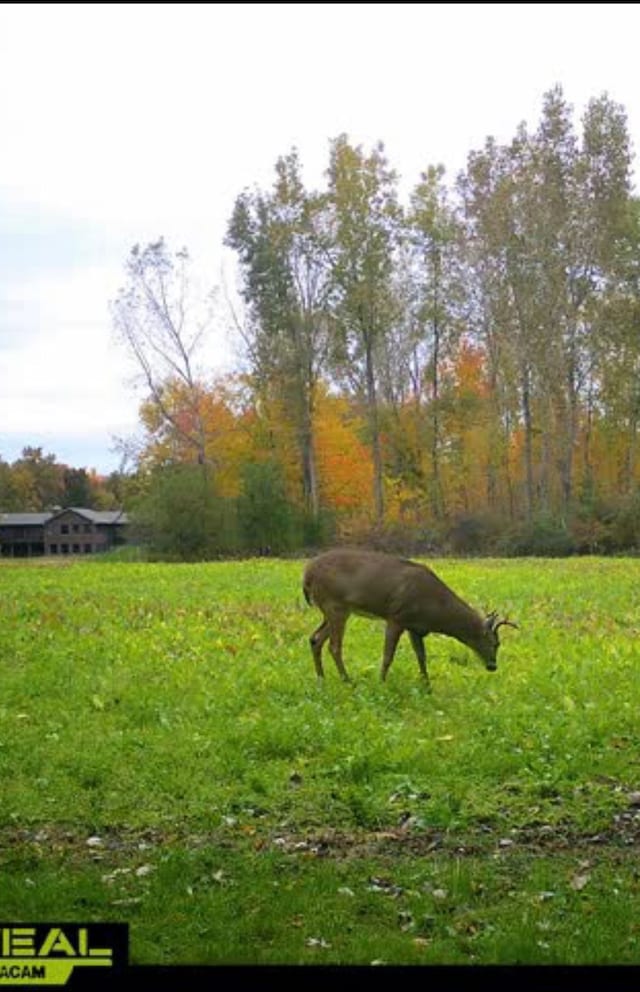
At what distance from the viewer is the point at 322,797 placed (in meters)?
8.34

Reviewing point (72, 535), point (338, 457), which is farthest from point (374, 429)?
point (72, 535)

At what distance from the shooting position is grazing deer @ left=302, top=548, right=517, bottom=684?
12477 millimetres

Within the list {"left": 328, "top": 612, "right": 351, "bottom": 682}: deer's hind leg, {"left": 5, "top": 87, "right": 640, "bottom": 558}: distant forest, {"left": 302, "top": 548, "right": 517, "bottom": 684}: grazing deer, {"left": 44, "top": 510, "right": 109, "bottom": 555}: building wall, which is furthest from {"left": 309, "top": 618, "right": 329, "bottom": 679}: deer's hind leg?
{"left": 44, "top": 510, "right": 109, "bottom": 555}: building wall

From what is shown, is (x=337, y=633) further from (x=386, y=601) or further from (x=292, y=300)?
(x=292, y=300)

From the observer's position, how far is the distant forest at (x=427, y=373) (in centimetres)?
4706

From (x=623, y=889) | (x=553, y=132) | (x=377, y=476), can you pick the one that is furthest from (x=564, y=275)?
(x=623, y=889)

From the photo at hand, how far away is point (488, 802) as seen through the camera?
8133 millimetres

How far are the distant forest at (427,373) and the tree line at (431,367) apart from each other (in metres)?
0.11

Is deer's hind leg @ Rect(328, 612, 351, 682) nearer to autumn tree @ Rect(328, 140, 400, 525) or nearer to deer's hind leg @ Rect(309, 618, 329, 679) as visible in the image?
deer's hind leg @ Rect(309, 618, 329, 679)

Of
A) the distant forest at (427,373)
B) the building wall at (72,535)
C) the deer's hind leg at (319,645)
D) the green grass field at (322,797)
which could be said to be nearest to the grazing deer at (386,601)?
the deer's hind leg at (319,645)

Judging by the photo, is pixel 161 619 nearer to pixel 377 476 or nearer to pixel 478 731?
pixel 478 731

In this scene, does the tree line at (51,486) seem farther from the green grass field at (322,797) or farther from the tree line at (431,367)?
the green grass field at (322,797)

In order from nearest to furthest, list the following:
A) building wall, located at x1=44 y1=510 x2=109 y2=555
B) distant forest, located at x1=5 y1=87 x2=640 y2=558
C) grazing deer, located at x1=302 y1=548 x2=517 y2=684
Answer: grazing deer, located at x1=302 y1=548 x2=517 y2=684, distant forest, located at x1=5 y1=87 x2=640 y2=558, building wall, located at x1=44 y1=510 x2=109 y2=555

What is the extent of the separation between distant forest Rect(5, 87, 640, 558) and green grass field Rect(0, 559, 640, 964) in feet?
101
